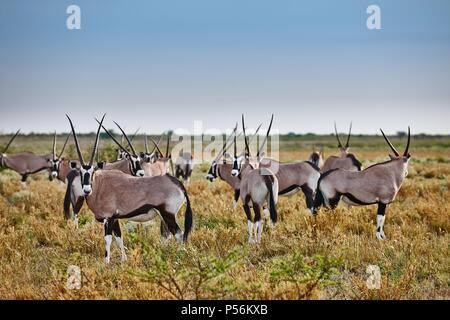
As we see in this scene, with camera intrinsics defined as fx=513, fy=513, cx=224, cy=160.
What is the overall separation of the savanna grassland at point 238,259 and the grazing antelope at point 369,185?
1.22 ft

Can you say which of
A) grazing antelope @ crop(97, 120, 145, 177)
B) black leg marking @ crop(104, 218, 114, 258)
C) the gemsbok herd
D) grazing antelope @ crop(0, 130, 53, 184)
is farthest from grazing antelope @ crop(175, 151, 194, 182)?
black leg marking @ crop(104, 218, 114, 258)

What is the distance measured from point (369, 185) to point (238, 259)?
4291mm

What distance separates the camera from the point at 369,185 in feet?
30.5

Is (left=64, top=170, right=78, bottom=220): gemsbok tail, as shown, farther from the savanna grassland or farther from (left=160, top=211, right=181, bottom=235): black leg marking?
(left=160, top=211, right=181, bottom=235): black leg marking

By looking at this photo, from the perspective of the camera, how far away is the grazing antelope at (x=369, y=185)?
30.5 ft

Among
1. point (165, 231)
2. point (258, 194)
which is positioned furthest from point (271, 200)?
point (165, 231)

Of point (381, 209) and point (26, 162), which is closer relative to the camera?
point (381, 209)

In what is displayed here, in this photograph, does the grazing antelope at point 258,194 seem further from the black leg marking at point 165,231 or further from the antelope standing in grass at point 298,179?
the antelope standing in grass at point 298,179

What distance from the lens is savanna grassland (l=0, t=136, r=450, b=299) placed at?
5656 mm

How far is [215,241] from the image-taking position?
8445 mm

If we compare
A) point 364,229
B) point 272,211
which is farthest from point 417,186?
point 272,211

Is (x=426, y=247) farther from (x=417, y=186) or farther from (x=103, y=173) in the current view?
(x=417, y=186)

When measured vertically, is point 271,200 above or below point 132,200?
below

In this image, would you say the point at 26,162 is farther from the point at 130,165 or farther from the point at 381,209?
the point at 381,209
